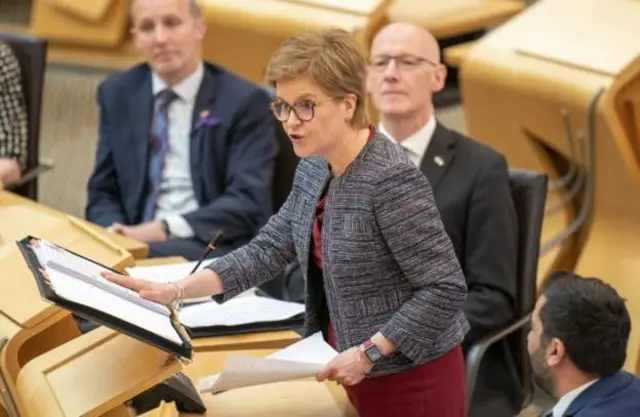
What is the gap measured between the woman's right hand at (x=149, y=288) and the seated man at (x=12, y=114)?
1606mm

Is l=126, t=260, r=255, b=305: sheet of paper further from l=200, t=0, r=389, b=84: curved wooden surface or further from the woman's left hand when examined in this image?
l=200, t=0, r=389, b=84: curved wooden surface

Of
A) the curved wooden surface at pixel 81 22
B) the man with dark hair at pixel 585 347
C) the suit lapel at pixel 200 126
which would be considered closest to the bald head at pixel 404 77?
the suit lapel at pixel 200 126

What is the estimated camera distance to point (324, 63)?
1.91m

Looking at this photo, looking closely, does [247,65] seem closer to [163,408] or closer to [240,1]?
[240,1]

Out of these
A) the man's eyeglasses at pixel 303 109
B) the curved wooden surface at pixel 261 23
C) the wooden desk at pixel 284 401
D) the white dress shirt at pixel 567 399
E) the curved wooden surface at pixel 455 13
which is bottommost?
the curved wooden surface at pixel 455 13

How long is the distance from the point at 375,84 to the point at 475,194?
0.42 meters

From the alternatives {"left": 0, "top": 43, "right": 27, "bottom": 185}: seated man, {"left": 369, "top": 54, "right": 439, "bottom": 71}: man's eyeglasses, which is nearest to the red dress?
{"left": 369, "top": 54, "right": 439, "bottom": 71}: man's eyeglasses

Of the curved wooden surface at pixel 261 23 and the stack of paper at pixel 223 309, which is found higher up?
the stack of paper at pixel 223 309

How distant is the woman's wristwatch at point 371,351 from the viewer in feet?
6.29

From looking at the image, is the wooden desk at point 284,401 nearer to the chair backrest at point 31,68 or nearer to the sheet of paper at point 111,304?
the sheet of paper at point 111,304

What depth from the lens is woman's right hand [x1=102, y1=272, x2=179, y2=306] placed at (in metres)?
1.94

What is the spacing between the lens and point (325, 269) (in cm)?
202

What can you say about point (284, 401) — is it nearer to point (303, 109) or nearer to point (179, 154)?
point (303, 109)

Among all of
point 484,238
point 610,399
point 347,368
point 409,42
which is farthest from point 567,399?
point 409,42
